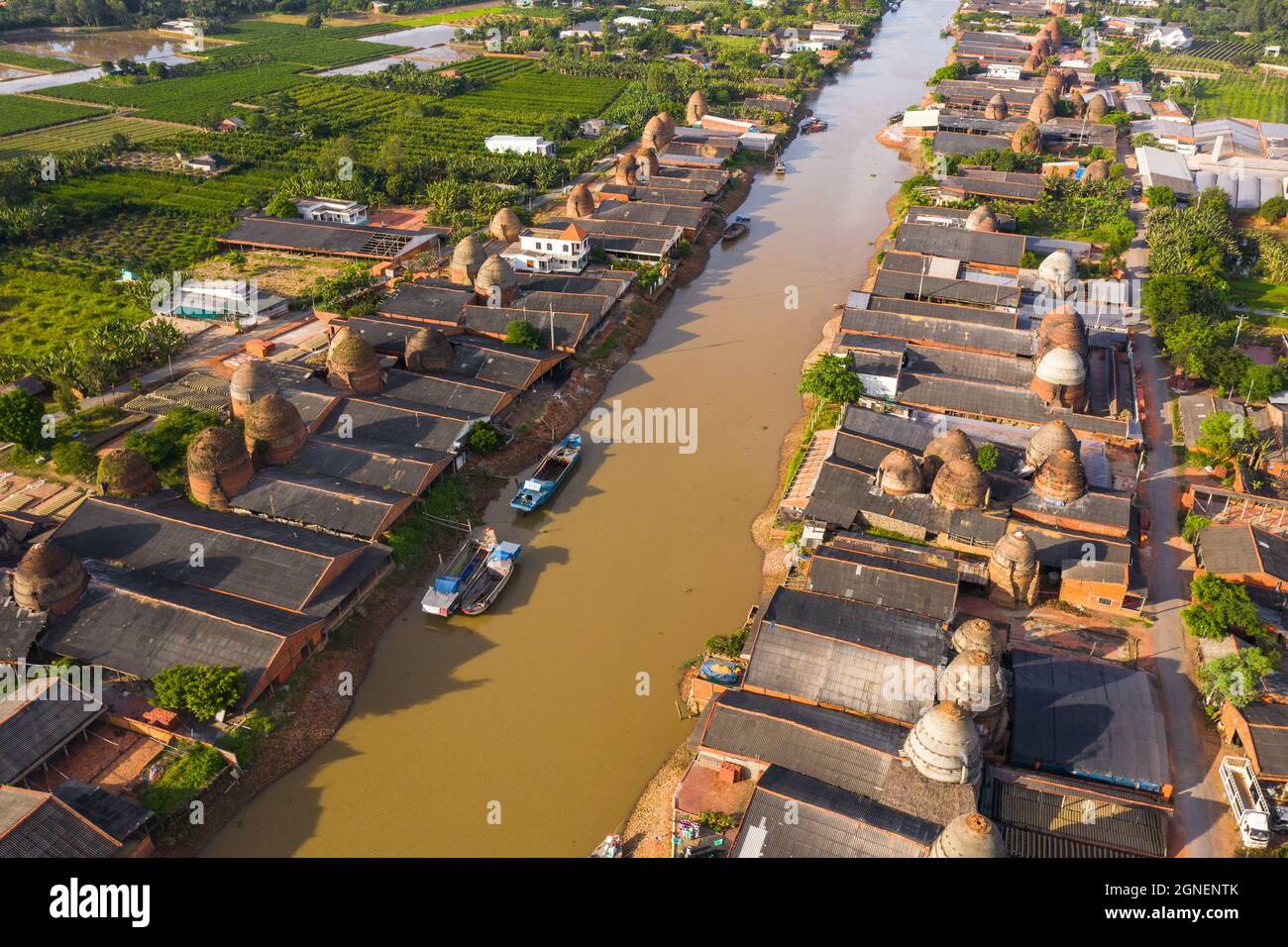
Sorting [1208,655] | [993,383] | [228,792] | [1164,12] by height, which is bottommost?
[228,792]

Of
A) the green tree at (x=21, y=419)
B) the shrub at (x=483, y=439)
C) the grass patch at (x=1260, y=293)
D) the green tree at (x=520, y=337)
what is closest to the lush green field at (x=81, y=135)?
the green tree at (x=21, y=419)

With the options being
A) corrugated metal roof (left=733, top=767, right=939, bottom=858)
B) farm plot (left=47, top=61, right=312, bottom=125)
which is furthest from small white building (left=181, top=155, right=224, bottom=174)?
corrugated metal roof (left=733, top=767, right=939, bottom=858)

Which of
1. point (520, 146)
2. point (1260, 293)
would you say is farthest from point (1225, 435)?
point (520, 146)

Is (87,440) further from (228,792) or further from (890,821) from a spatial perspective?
(890,821)

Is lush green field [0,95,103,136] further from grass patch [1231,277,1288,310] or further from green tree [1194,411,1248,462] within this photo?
grass patch [1231,277,1288,310]

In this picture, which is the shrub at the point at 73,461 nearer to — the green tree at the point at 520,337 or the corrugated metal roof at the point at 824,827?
the green tree at the point at 520,337

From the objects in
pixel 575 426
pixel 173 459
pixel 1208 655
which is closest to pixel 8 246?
pixel 173 459
